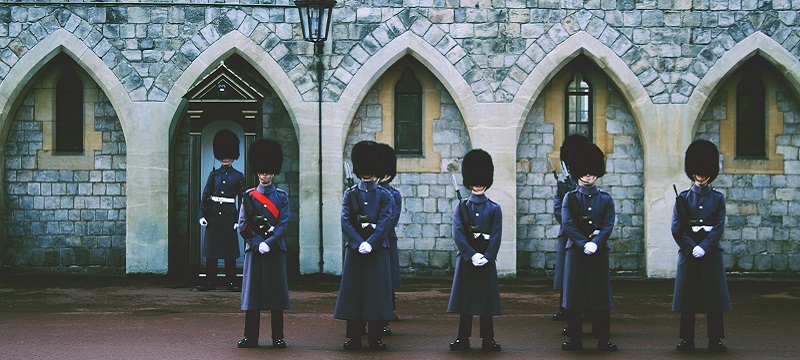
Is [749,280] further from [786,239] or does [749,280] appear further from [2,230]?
[2,230]

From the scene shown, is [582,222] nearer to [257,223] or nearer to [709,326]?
[709,326]

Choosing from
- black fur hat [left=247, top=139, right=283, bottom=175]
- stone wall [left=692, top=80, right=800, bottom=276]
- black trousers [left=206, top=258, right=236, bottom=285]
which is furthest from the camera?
stone wall [left=692, top=80, right=800, bottom=276]

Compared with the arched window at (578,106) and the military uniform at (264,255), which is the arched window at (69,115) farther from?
the military uniform at (264,255)

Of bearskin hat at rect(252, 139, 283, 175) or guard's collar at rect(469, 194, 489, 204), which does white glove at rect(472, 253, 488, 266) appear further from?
bearskin hat at rect(252, 139, 283, 175)

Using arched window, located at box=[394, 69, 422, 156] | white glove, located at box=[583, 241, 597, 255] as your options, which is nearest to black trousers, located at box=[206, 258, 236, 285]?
arched window, located at box=[394, 69, 422, 156]

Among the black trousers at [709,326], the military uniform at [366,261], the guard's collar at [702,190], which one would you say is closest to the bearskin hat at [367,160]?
the military uniform at [366,261]

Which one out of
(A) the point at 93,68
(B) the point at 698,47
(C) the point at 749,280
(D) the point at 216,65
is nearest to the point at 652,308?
(C) the point at 749,280

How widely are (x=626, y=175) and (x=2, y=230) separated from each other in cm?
678

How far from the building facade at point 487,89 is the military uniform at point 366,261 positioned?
455 cm

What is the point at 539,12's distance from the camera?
41.0ft

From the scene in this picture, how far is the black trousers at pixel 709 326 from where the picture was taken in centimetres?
782

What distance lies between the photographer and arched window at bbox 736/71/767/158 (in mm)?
12727

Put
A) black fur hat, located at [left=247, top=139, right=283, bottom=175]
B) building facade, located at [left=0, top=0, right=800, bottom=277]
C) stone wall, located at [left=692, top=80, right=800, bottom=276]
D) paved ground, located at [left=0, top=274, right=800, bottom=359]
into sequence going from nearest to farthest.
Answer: paved ground, located at [left=0, top=274, right=800, bottom=359] < black fur hat, located at [left=247, top=139, right=283, bottom=175] < building facade, located at [left=0, top=0, right=800, bottom=277] < stone wall, located at [left=692, top=80, right=800, bottom=276]

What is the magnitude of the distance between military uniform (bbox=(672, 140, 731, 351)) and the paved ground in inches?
8.1
